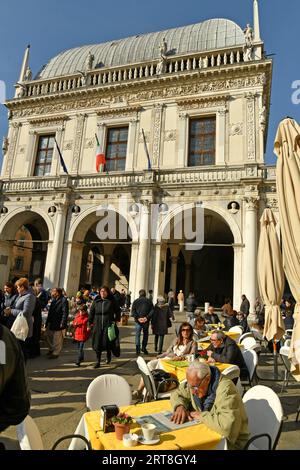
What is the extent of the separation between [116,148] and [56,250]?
7.19 m

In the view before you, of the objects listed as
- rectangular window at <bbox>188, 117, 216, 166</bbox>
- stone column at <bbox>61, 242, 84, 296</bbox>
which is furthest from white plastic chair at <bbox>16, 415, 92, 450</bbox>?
rectangular window at <bbox>188, 117, 216, 166</bbox>

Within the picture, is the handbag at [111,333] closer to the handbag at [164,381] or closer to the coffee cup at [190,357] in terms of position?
the coffee cup at [190,357]

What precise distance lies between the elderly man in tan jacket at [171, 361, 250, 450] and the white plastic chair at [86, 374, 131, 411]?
0.56 meters

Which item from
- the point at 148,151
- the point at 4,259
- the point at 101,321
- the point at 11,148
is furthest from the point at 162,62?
the point at 101,321

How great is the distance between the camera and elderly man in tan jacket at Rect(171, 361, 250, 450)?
2.42 metres

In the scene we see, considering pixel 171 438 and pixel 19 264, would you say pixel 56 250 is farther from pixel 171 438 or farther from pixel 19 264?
pixel 19 264

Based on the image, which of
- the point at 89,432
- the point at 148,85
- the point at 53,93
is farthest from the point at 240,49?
the point at 89,432

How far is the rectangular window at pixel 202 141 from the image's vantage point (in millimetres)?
16844

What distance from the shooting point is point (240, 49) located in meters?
17.0

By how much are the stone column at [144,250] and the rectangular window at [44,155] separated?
8.03 metres

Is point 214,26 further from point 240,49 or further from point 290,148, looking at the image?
point 290,148

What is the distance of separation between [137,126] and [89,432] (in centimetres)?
1769

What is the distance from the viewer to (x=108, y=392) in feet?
10.4

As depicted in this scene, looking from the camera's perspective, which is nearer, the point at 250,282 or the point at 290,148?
the point at 290,148
